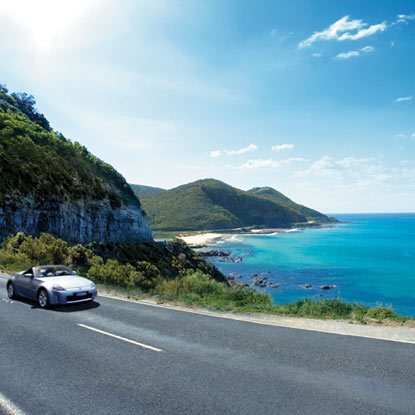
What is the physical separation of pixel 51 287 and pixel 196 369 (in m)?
7.30

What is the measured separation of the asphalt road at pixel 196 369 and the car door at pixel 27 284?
7.55 ft

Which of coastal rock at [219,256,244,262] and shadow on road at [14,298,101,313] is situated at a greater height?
shadow on road at [14,298,101,313]

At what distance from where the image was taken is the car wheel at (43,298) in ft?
35.1

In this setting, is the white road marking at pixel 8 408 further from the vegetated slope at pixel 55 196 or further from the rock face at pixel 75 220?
the vegetated slope at pixel 55 196

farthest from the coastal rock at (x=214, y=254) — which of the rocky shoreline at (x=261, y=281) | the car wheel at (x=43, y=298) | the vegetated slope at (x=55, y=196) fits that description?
the car wheel at (x=43, y=298)

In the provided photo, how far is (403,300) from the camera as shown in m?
44.9

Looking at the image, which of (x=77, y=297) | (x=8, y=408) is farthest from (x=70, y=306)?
A: (x=8, y=408)

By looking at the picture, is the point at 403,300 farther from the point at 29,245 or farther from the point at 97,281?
the point at 29,245

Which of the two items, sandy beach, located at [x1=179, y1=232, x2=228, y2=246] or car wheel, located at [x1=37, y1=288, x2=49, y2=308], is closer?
car wheel, located at [x1=37, y1=288, x2=49, y2=308]

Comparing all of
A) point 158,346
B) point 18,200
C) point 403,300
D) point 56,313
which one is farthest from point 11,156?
point 403,300

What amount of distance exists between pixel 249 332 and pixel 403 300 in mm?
47578

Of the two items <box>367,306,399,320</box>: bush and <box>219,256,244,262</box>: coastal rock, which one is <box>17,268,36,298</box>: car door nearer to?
<box>367,306,399,320</box>: bush

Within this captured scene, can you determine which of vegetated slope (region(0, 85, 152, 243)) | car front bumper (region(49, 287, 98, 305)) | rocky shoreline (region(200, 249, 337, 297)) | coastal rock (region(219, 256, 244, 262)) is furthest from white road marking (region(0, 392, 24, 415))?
coastal rock (region(219, 256, 244, 262))

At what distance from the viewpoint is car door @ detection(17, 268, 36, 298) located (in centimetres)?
1131
